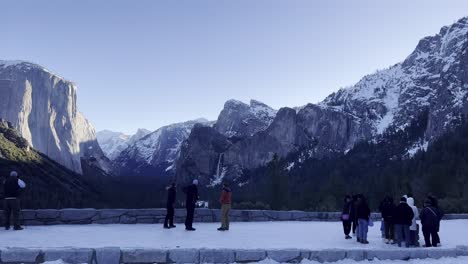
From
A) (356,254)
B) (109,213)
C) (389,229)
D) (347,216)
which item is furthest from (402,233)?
(109,213)

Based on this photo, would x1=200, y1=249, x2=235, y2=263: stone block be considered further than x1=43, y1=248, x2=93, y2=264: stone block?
Yes

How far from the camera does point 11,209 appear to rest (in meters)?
18.6

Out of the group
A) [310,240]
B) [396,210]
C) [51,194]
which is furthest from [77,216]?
[51,194]

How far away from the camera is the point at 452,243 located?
2059cm

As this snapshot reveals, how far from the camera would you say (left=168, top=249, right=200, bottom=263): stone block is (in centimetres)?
1305

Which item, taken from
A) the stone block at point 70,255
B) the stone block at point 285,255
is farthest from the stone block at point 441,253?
the stone block at point 70,255

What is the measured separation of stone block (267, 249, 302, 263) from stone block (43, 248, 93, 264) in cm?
476

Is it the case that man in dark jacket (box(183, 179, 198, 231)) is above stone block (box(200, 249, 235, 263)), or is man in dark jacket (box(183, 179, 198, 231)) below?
above

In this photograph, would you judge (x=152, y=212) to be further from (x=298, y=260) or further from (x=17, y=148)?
(x=17, y=148)

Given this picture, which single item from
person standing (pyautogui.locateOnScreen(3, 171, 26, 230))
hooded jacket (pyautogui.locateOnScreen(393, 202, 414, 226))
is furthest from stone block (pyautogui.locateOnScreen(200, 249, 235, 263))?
person standing (pyautogui.locateOnScreen(3, 171, 26, 230))

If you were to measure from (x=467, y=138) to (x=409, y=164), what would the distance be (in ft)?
56.3

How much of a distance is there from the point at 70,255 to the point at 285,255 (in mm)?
5621

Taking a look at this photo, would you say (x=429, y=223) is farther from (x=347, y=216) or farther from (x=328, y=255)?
(x=328, y=255)

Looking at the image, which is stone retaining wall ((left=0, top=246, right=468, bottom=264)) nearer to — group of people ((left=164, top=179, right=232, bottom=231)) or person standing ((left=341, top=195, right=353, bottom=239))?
person standing ((left=341, top=195, right=353, bottom=239))
